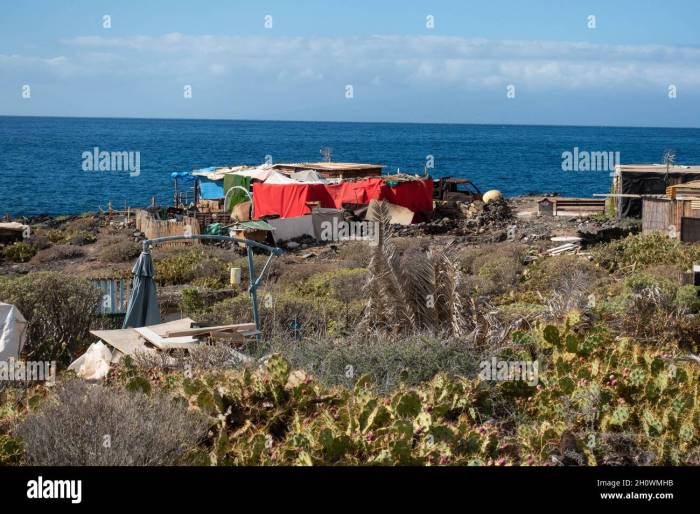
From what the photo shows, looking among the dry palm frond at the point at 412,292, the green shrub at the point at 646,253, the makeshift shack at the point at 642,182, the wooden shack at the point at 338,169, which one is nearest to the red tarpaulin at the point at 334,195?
the wooden shack at the point at 338,169

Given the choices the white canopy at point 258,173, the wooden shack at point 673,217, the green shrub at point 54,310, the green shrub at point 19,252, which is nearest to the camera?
the green shrub at point 54,310

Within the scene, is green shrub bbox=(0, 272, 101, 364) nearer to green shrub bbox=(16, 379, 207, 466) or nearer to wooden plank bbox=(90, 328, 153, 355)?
wooden plank bbox=(90, 328, 153, 355)

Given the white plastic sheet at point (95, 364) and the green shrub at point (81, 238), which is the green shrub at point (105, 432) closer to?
the white plastic sheet at point (95, 364)

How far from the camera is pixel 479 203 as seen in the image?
138 ft

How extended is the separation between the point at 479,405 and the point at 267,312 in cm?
734

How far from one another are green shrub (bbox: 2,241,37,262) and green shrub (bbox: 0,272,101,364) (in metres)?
18.5

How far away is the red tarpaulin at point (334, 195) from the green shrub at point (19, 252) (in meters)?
9.31

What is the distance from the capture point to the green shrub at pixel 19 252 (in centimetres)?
3198

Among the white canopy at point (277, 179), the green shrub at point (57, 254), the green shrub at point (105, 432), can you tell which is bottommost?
the green shrub at point (57, 254)

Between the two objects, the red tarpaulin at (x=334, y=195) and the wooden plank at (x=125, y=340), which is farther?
the red tarpaulin at (x=334, y=195)

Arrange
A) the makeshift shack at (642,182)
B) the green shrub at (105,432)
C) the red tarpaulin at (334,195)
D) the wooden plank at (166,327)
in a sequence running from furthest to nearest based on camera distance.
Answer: the red tarpaulin at (334,195)
the makeshift shack at (642,182)
the wooden plank at (166,327)
the green shrub at (105,432)

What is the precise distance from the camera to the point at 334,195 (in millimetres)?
38000

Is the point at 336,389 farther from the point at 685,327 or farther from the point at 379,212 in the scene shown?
the point at 685,327
